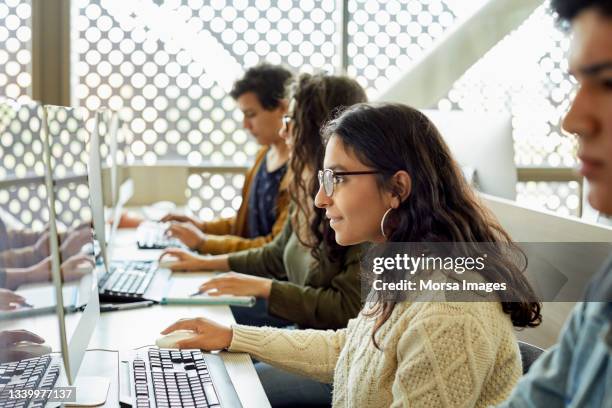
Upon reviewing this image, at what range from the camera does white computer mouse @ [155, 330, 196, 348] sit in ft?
4.85

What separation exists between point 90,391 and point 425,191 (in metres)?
0.61

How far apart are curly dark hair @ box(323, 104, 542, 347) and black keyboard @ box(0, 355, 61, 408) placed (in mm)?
465

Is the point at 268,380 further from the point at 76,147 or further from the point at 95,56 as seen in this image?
the point at 95,56

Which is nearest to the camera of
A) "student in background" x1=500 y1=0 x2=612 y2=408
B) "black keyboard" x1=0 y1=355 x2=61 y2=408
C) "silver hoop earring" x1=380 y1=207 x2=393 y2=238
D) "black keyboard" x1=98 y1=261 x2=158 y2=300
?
"student in background" x1=500 y1=0 x2=612 y2=408

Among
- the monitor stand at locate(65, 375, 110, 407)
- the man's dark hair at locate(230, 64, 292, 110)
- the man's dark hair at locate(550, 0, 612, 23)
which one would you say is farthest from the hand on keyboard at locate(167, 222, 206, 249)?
the man's dark hair at locate(550, 0, 612, 23)

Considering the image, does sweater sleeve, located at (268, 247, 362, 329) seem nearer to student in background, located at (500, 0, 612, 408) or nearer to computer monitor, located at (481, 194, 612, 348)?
computer monitor, located at (481, 194, 612, 348)

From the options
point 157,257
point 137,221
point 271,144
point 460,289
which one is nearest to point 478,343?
point 460,289

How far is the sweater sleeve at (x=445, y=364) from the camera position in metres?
1.05

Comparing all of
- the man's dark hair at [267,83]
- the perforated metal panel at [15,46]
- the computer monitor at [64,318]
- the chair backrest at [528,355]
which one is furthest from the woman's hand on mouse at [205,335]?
the perforated metal panel at [15,46]

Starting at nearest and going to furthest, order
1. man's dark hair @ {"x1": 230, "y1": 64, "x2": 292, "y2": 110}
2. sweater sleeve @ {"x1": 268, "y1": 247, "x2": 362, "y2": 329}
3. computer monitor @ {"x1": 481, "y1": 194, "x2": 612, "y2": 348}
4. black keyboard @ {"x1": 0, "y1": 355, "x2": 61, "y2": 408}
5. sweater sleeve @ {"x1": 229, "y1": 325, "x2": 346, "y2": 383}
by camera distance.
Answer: black keyboard @ {"x1": 0, "y1": 355, "x2": 61, "y2": 408} < computer monitor @ {"x1": 481, "y1": 194, "x2": 612, "y2": 348} < sweater sleeve @ {"x1": 229, "y1": 325, "x2": 346, "y2": 383} < sweater sleeve @ {"x1": 268, "y1": 247, "x2": 362, "y2": 329} < man's dark hair @ {"x1": 230, "y1": 64, "x2": 292, "y2": 110}

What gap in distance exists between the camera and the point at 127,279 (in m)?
2.12

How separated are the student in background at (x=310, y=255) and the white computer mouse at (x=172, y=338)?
41 centimetres

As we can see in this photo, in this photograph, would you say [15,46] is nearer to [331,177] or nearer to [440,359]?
[331,177]

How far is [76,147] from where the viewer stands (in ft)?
4.64
